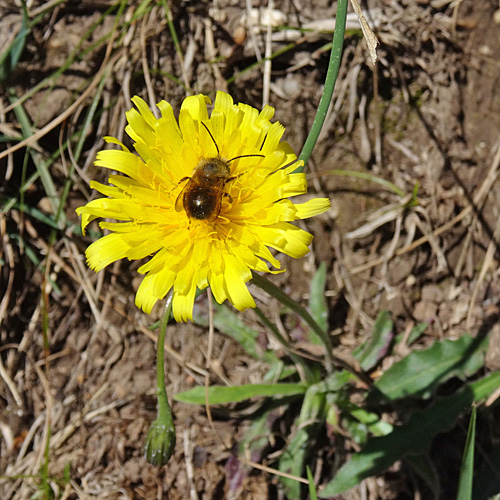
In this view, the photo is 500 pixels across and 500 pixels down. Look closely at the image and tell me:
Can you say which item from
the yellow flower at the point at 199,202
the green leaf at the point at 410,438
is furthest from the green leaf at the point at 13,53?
the green leaf at the point at 410,438

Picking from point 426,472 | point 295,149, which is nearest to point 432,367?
point 426,472

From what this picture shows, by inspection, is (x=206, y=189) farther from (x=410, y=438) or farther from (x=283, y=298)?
(x=410, y=438)

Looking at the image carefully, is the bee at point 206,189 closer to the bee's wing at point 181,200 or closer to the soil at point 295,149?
the bee's wing at point 181,200

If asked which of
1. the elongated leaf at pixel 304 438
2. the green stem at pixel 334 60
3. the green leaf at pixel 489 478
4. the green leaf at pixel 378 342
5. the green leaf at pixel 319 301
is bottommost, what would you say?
the green leaf at pixel 489 478

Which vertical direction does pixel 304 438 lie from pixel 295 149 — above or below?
below

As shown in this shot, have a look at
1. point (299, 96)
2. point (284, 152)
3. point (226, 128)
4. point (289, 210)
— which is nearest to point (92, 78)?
point (299, 96)
